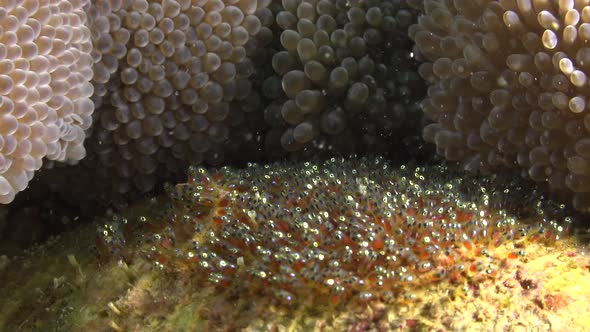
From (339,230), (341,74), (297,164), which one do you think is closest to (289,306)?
(339,230)

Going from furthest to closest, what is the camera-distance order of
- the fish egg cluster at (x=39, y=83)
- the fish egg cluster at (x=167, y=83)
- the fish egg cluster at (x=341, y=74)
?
the fish egg cluster at (x=341, y=74) → the fish egg cluster at (x=167, y=83) → the fish egg cluster at (x=39, y=83)

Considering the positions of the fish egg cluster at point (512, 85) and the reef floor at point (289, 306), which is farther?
the fish egg cluster at point (512, 85)

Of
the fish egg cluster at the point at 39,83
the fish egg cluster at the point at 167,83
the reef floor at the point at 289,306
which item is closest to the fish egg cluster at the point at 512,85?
the reef floor at the point at 289,306

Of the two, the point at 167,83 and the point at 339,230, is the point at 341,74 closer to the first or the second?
the point at 167,83

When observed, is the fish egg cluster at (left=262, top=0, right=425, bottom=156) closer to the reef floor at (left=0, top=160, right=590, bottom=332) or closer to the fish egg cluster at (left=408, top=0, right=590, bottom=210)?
the fish egg cluster at (left=408, top=0, right=590, bottom=210)

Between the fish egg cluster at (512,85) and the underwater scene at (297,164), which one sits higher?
the fish egg cluster at (512,85)

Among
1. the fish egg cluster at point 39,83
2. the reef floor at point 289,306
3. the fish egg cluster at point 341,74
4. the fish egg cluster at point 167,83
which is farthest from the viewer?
the fish egg cluster at point 341,74

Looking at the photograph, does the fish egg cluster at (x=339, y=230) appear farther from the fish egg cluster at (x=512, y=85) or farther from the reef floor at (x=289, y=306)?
the fish egg cluster at (x=512, y=85)

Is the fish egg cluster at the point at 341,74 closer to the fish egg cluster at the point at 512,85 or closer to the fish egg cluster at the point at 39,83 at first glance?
the fish egg cluster at the point at 512,85
